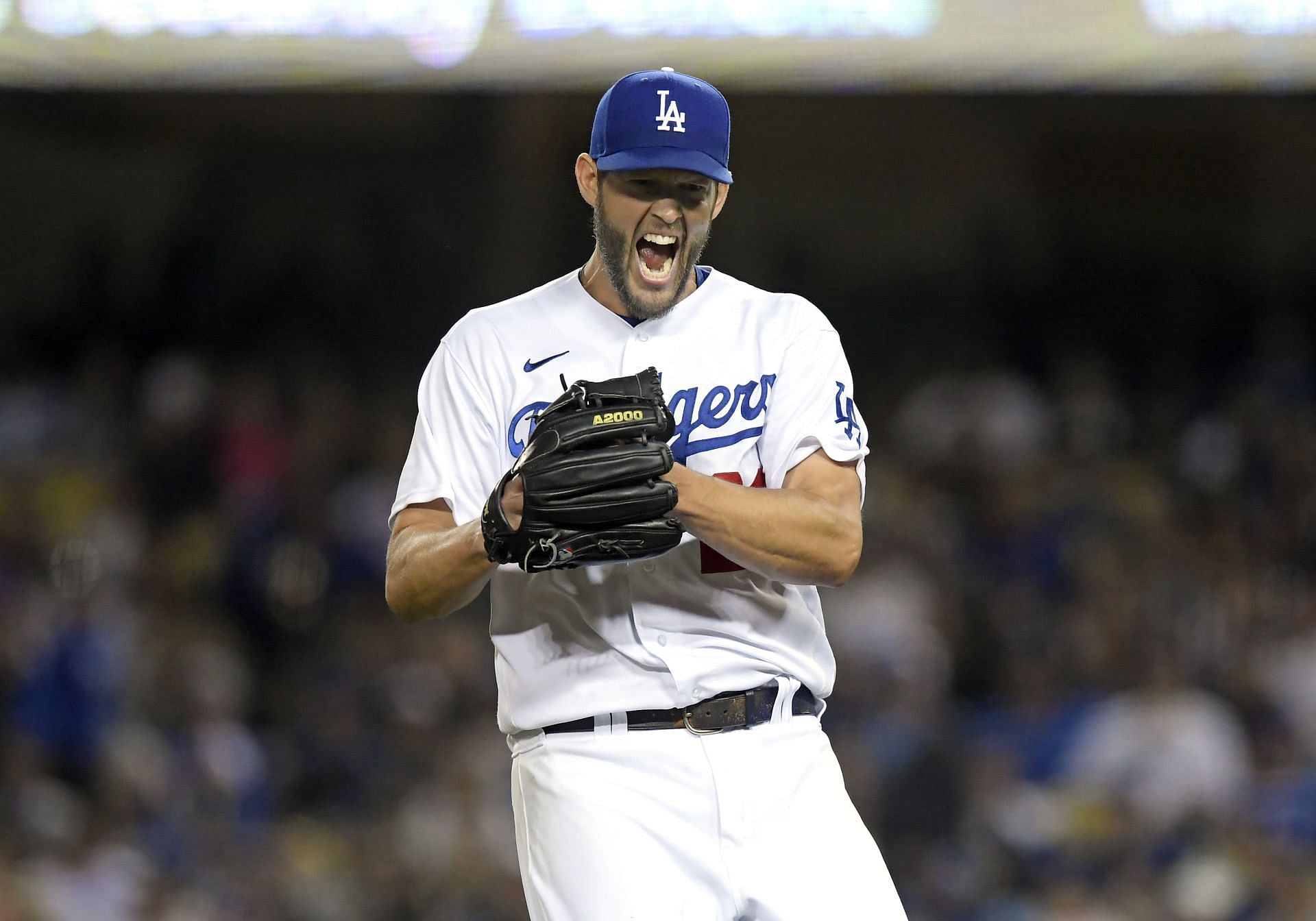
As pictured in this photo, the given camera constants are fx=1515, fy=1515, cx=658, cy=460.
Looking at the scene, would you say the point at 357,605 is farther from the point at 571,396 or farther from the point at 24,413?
the point at 571,396

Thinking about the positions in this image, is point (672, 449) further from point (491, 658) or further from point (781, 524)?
point (491, 658)

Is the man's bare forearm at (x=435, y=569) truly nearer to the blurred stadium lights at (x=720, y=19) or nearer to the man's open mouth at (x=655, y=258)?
the man's open mouth at (x=655, y=258)

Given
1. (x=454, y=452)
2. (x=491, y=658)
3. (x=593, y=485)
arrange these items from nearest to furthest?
(x=593, y=485) < (x=454, y=452) < (x=491, y=658)

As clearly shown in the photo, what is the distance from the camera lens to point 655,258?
2156mm

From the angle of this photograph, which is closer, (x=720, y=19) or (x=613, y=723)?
(x=613, y=723)

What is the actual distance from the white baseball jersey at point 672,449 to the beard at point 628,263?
0.13 feet

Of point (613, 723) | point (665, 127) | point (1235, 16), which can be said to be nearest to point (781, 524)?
point (613, 723)

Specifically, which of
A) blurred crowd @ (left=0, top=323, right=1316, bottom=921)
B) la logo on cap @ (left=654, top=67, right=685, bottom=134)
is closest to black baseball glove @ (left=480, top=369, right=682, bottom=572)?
la logo on cap @ (left=654, top=67, right=685, bottom=134)

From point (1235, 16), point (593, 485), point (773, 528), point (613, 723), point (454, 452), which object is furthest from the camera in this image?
point (1235, 16)

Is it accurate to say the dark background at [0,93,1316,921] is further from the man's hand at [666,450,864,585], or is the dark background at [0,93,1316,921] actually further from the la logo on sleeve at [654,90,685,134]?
the la logo on sleeve at [654,90,685,134]

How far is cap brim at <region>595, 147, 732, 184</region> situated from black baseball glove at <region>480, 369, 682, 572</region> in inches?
14.2

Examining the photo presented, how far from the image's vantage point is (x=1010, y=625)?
5.88 metres

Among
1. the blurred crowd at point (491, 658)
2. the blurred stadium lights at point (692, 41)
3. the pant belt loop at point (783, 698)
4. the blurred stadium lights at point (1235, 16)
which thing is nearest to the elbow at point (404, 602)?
the pant belt loop at point (783, 698)

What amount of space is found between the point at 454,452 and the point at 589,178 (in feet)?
1.46
